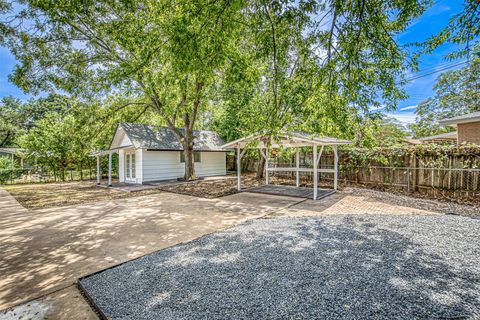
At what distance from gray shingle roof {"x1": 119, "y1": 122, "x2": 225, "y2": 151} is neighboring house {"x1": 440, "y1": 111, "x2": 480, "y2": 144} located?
11357mm

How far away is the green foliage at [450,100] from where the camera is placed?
18500 mm

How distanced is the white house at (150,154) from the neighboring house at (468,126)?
11725 mm

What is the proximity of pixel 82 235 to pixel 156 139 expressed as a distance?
33.9ft

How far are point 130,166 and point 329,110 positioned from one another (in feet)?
42.7

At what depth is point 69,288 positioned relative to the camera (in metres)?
2.84

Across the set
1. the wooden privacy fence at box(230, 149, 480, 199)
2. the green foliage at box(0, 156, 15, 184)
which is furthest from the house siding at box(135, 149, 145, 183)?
the wooden privacy fence at box(230, 149, 480, 199)

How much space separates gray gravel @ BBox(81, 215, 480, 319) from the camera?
229cm

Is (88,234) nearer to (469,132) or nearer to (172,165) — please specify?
(172,165)

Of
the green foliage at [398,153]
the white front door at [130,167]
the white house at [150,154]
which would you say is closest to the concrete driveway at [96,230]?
the green foliage at [398,153]

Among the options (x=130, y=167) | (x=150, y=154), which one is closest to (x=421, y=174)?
(x=150, y=154)

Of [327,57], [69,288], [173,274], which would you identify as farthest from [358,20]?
[69,288]

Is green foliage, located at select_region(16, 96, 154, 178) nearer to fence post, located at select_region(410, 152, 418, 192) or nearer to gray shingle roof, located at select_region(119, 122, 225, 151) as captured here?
gray shingle roof, located at select_region(119, 122, 225, 151)

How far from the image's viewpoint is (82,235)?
15.8 feet

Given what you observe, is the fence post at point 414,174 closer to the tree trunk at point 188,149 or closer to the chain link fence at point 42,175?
the tree trunk at point 188,149
